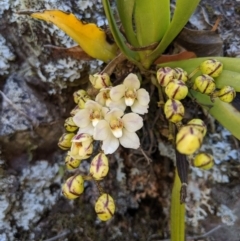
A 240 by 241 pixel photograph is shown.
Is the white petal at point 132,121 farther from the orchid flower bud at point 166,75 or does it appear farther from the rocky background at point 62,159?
the rocky background at point 62,159

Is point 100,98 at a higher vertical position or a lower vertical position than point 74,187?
higher

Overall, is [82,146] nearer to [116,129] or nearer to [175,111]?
[116,129]

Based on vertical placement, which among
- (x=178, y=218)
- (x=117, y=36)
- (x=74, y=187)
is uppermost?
(x=117, y=36)

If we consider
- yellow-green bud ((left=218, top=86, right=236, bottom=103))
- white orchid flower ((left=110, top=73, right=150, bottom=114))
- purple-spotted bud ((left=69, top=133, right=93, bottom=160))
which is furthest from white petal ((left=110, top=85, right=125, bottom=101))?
yellow-green bud ((left=218, top=86, right=236, bottom=103))

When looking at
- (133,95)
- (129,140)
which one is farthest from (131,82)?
(129,140)

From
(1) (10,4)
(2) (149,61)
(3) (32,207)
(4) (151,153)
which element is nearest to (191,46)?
(2) (149,61)

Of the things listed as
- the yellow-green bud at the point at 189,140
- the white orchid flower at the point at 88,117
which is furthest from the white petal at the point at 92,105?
the yellow-green bud at the point at 189,140
